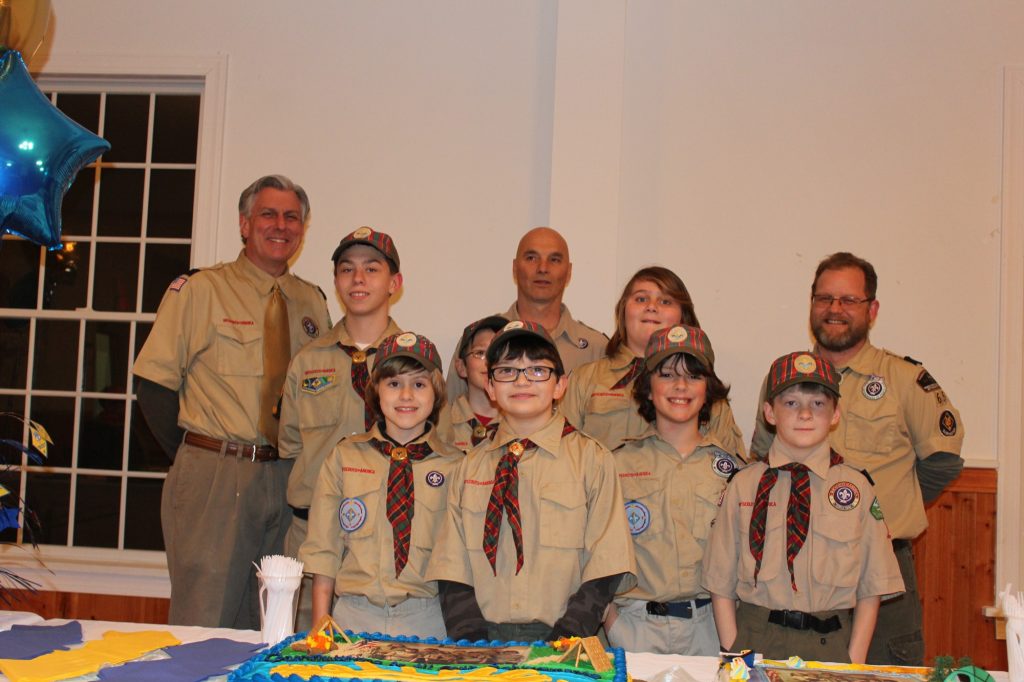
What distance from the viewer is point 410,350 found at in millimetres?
2604

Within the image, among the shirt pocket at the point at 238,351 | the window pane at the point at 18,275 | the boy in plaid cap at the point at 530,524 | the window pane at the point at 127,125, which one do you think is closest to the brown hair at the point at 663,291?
the boy in plaid cap at the point at 530,524

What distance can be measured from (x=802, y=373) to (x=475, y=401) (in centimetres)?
118

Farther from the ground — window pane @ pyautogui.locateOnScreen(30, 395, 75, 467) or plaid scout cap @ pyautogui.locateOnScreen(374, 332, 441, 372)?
→ plaid scout cap @ pyautogui.locateOnScreen(374, 332, 441, 372)

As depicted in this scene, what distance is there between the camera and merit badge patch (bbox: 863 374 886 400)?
317cm


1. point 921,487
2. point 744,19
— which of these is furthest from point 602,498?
point 744,19

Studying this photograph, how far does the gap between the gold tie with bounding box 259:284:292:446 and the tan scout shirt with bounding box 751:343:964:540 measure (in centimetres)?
167

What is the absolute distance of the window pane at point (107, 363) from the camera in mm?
4633

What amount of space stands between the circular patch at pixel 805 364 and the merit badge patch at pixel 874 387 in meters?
0.73

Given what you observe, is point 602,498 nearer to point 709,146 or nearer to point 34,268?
point 709,146

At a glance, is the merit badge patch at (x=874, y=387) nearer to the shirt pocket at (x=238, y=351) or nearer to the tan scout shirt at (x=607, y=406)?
the tan scout shirt at (x=607, y=406)

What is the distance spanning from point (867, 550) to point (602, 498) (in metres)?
0.69

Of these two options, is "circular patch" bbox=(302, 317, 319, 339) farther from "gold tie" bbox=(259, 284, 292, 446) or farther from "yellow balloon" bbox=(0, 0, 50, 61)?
"yellow balloon" bbox=(0, 0, 50, 61)

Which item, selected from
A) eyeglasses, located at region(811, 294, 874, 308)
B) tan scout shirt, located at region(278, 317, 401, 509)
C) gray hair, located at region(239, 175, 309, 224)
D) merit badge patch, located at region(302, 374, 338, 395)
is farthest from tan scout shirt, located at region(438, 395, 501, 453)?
eyeglasses, located at region(811, 294, 874, 308)

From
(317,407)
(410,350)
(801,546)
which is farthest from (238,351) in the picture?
(801,546)
